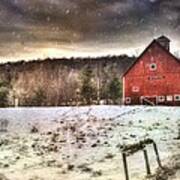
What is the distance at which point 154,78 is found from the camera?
3.01 m

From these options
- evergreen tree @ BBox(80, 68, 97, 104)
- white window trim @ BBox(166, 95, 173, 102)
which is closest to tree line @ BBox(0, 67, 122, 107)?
evergreen tree @ BBox(80, 68, 97, 104)

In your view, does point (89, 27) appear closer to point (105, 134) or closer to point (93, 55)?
point (93, 55)

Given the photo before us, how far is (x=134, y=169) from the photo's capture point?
2910 millimetres

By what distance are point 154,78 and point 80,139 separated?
1.98 ft

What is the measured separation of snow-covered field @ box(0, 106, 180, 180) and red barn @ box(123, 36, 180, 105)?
0.06 meters

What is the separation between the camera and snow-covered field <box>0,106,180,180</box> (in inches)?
114

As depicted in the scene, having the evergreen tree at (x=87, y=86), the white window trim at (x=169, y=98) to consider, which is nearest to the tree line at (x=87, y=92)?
the evergreen tree at (x=87, y=86)

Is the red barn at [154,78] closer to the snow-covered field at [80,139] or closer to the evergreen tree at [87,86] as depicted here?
the snow-covered field at [80,139]

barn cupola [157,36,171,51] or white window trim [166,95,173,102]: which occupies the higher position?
barn cupola [157,36,171,51]

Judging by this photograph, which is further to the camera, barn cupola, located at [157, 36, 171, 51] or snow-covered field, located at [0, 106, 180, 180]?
barn cupola, located at [157, 36, 171, 51]

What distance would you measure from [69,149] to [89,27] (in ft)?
2.58

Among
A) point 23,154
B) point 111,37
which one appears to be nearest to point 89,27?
point 111,37

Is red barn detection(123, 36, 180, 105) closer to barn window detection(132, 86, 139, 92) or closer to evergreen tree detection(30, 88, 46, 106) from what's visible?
barn window detection(132, 86, 139, 92)

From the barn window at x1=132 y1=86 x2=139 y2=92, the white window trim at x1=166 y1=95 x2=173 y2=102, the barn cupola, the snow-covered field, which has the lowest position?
the snow-covered field
